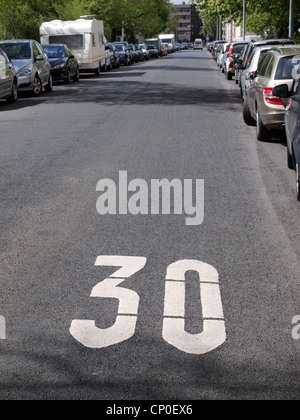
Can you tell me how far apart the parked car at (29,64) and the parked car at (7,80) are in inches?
50.2

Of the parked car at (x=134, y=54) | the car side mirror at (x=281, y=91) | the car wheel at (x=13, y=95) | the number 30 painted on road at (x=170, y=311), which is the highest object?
the car side mirror at (x=281, y=91)

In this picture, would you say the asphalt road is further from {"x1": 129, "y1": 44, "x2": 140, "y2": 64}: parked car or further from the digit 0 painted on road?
{"x1": 129, "y1": 44, "x2": 140, "y2": 64}: parked car

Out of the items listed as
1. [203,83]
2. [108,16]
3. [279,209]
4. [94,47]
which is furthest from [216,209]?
[108,16]

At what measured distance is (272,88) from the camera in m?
11.7

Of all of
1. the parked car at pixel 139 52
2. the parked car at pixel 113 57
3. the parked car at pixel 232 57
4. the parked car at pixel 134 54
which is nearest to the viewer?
the parked car at pixel 232 57

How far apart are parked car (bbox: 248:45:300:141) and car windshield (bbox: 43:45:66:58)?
18771mm

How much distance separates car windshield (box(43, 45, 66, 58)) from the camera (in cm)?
3028

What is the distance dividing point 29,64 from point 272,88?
13.4 metres

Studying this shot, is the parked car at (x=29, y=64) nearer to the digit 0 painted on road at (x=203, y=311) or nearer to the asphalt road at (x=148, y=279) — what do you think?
the asphalt road at (x=148, y=279)

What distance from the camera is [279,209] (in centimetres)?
754

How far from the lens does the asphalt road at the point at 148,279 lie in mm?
3805

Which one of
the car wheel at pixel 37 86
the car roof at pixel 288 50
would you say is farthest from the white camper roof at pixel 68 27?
the car roof at pixel 288 50

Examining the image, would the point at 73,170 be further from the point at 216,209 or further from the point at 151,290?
the point at 151,290

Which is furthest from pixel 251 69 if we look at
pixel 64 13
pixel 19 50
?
pixel 64 13
